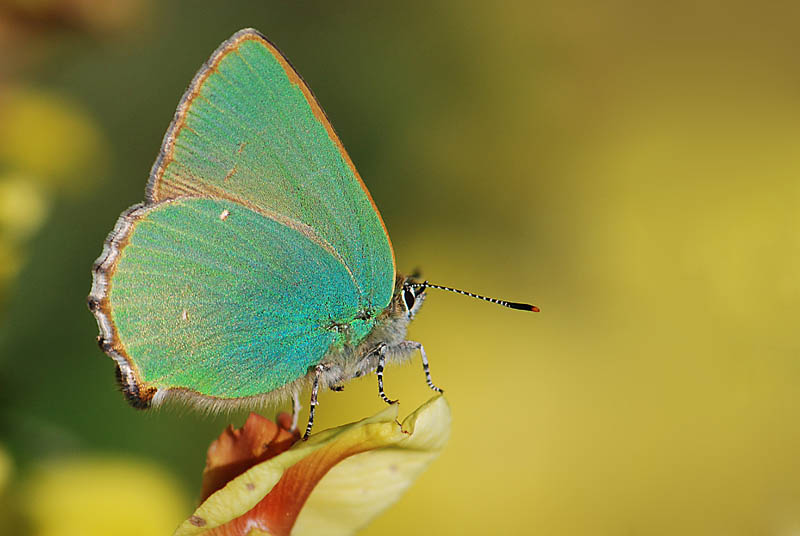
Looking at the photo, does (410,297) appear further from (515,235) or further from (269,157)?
(515,235)

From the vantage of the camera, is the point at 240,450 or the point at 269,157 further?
the point at 269,157

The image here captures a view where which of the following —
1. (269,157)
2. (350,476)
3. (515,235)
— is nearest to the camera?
(350,476)

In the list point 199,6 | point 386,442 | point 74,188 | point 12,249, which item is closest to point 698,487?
point 386,442

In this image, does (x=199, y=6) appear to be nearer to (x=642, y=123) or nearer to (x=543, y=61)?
(x=543, y=61)

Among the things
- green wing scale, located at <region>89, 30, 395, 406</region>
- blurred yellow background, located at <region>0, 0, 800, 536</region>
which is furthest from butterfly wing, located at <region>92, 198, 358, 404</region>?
blurred yellow background, located at <region>0, 0, 800, 536</region>

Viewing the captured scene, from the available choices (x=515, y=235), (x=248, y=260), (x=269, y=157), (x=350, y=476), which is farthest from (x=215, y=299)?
(x=515, y=235)

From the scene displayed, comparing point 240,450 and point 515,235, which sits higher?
point 515,235
